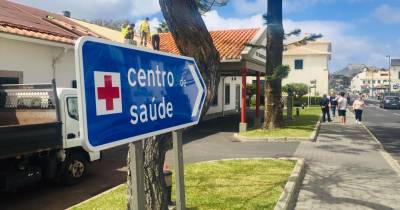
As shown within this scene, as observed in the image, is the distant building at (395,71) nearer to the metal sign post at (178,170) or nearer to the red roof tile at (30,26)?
the red roof tile at (30,26)

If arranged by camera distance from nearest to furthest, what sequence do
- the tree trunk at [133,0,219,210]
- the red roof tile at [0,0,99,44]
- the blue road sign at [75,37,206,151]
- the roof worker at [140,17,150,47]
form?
1. the blue road sign at [75,37,206,151]
2. the tree trunk at [133,0,219,210]
3. the red roof tile at [0,0,99,44]
4. the roof worker at [140,17,150,47]

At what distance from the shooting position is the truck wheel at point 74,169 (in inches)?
340

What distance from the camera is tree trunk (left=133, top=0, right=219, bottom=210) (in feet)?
16.7

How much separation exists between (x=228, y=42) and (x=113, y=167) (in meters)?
13.2

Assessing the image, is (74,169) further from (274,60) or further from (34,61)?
(274,60)

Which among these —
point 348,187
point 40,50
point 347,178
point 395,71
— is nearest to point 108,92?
point 348,187

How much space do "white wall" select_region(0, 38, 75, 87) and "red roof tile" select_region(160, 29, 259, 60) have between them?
7.27 m

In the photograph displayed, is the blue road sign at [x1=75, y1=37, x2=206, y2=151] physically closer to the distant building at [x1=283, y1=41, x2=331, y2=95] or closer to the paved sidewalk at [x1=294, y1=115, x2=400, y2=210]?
the paved sidewalk at [x1=294, y1=115, x2=400, y2=210]

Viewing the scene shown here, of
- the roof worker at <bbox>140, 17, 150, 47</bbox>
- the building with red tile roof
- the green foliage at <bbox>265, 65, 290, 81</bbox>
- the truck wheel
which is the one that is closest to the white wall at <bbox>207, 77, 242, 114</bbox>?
the building with red tile roof

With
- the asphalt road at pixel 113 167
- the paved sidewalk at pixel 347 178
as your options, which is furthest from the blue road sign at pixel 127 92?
the paved sidewalk at pixel 347 178

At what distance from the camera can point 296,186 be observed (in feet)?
26.2

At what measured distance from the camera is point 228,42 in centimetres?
2225

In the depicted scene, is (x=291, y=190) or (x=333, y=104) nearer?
(x=291, y=190)

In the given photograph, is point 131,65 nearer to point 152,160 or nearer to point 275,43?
point 152,160
